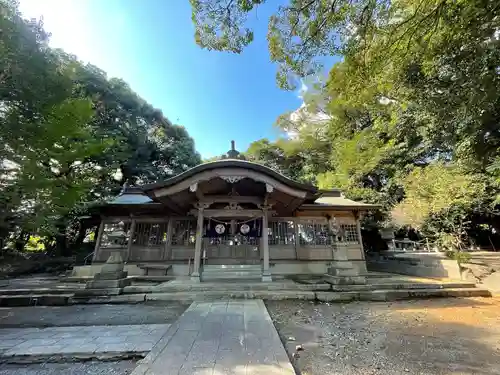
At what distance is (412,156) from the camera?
14461 mm

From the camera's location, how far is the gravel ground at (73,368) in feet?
8.18

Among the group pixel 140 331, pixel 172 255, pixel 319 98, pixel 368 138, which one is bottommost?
pixel 140 331

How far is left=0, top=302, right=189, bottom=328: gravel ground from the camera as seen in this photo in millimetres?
4223

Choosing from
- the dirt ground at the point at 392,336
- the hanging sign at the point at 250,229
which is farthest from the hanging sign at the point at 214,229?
the dirt ground at the point at 392,336

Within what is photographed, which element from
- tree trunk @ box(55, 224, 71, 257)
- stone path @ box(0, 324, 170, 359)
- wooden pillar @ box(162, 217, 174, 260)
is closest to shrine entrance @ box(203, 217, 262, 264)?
wooden pillar @ box(162, 217, 174, 260)

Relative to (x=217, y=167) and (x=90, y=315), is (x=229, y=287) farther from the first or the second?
(x=217, y=167)

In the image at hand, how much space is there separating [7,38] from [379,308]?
Result: 32.5 ft

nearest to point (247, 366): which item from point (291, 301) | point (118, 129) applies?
point (291, 301)

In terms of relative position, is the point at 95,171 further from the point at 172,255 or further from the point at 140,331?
the point at 140,331

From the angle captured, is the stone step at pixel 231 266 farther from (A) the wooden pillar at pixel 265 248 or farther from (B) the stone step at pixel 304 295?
(B) the stone step at pixel 304 295

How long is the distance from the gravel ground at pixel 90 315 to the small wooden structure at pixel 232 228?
8.92 feet

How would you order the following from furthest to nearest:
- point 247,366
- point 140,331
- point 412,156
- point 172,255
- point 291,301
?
point 412,156 < point 172,255 < point 291,301 < point 140,331 < point 247,366

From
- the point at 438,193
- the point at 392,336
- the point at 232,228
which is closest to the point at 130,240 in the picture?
the point at 232,228

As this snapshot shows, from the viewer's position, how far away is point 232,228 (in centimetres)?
884
